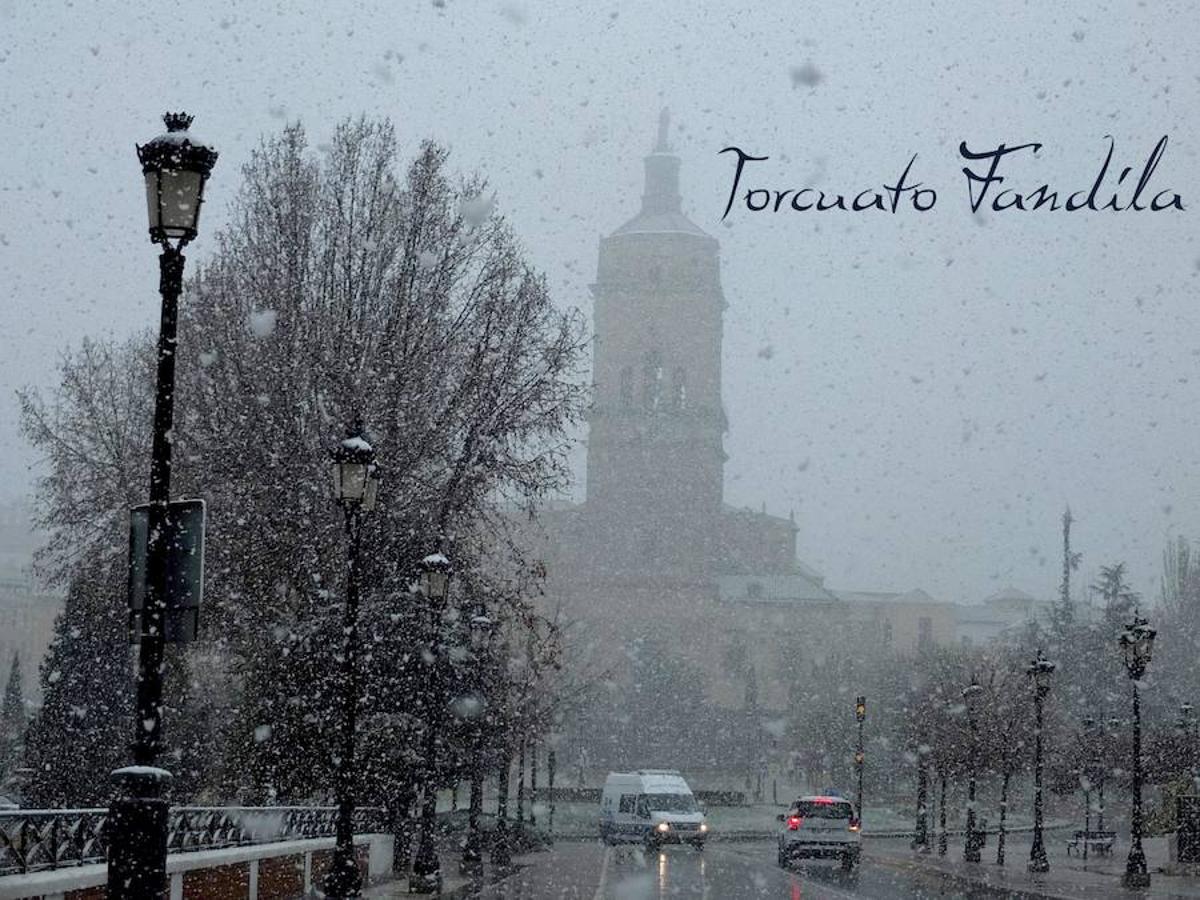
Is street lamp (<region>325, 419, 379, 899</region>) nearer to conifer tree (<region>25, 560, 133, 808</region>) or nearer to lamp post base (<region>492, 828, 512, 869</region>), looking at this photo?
lamp post base (<region>492, 828, 512, 869</region>)

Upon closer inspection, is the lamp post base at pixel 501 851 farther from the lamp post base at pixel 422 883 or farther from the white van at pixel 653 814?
the white van at pixel 653 814

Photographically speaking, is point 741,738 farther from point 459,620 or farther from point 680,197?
point 459,620

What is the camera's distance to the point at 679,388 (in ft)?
413

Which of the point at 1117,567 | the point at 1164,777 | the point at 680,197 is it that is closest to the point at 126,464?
the point at 1164,777

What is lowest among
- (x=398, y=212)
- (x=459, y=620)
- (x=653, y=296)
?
(x=459, y=620)

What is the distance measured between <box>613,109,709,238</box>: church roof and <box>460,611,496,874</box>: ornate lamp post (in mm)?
95118

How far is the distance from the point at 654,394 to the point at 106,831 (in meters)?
113

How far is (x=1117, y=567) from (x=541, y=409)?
68.6m

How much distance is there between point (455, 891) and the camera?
25250 millimetres

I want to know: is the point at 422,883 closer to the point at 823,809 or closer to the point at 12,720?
the point at 823,809

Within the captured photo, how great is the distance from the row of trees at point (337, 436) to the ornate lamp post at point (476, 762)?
23cm

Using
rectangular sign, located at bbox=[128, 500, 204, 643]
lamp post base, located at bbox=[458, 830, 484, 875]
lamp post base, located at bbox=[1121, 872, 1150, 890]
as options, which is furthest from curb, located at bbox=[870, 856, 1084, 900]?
rectangular sign, located at bbox=[128, 500, 204, 643]

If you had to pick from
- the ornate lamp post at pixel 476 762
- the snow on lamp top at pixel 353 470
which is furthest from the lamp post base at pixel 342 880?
the ornate lamp post at pixel 476 762

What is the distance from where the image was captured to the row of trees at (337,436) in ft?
88.8
